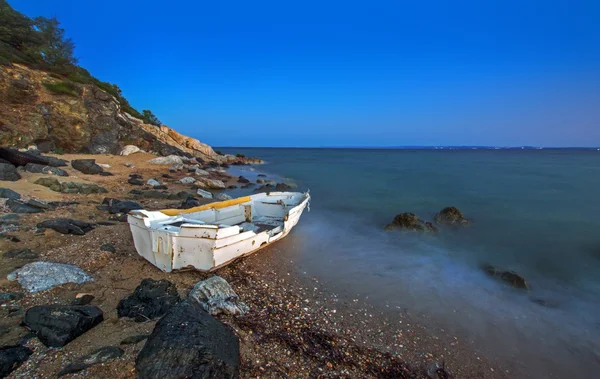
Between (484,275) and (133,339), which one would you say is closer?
(133,339)

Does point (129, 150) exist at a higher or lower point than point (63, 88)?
lower

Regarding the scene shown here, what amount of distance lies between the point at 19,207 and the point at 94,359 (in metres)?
7.88

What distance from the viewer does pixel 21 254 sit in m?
6.40

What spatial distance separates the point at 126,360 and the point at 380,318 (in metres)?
4.35

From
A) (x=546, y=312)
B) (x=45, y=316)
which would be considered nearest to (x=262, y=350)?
(x=45, y=316)

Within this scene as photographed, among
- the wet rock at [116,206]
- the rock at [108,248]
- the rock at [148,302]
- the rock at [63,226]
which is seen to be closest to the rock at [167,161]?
the wet rock at [116,206]

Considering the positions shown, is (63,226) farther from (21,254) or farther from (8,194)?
(8,194)

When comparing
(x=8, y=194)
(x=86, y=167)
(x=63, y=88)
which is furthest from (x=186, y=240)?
(x=63, y=88)

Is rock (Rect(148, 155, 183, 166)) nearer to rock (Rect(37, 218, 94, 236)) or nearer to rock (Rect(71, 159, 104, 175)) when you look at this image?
rock (Rect(71, 159, 104, 175))

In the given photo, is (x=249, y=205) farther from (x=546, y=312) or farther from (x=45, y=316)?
(x=546, y=312)

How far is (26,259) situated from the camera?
6.30 metres

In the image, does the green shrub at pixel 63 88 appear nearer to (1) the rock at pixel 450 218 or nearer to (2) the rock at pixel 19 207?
(2) the rock at pixel 19 207

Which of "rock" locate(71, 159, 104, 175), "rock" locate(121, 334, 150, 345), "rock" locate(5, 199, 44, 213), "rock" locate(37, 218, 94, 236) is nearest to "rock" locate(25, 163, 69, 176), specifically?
"rock" locate(71, 159, 104, 175)

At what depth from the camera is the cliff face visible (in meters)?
19.1
